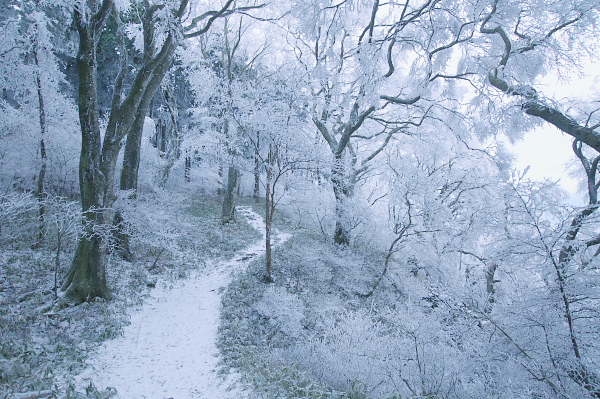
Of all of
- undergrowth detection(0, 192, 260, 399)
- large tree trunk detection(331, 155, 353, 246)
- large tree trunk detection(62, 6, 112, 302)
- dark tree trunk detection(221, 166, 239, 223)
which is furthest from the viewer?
dark tree trunk detection(221, 166, 239, 223)

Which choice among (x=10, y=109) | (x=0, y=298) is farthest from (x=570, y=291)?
(x=10, y=109)

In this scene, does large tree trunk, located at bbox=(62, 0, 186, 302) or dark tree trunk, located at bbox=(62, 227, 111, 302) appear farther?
dark tree trunk, located at bbox=(62, 227, 111, 302)

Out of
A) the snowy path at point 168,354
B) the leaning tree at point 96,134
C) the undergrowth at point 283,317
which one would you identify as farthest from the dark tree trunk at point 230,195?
the leaning tree at point 96,134

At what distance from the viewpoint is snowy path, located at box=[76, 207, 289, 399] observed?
14.5ft

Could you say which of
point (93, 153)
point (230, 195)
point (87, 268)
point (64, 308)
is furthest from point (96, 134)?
point (230, 195)

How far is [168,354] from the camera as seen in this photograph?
5387 millimetres

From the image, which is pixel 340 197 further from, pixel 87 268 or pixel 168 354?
pixel 87 268

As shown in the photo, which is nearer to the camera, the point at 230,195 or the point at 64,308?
the point at 64,308

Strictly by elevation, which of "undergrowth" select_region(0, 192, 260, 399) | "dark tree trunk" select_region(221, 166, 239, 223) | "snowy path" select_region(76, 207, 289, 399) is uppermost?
"dark tree trunk" select_region(221, 166, 239, 223)

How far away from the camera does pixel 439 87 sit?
9016 mm

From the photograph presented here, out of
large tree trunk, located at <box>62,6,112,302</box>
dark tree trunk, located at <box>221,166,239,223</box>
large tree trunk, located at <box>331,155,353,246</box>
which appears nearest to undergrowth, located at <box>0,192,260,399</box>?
large tree trunk, located at <box>62,6,112,302</box>

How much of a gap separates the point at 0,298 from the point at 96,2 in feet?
20.2

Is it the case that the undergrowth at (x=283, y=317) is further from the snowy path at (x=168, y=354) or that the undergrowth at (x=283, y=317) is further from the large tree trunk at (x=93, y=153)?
the large tree trunk at (x=93, y=153)

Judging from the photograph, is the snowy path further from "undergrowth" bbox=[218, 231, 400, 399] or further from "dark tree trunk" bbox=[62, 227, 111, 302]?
"dark tree trunk" bbox=[62, 227, 111, 302]
